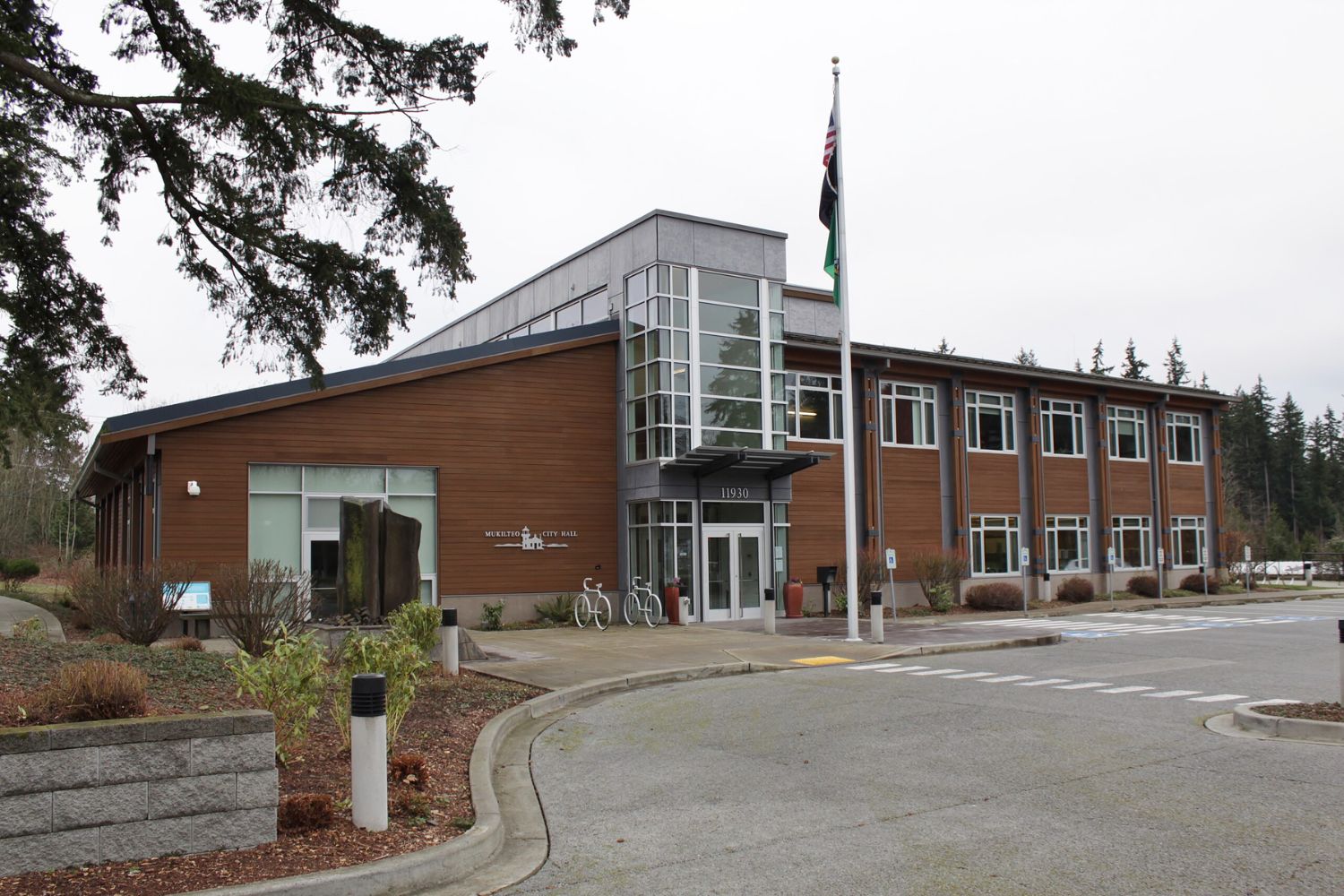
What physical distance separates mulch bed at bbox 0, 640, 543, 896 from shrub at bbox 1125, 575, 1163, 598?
30226 millimetres

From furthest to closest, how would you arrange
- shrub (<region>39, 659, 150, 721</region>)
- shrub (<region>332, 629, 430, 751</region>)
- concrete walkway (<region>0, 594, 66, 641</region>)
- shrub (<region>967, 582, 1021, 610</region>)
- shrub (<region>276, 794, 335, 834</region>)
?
1. shrub (<region>967, 582, 1021, 610</region>)
2. concrete walkway (<region>0, 594, 66, 641</region>)
3. shrub (<region>332, 629, 430, 751</region>)
4. shrub (<region>276, 794, 335, 834</region>)
5. shrub (<region>39, 659, 150, 721</region>)

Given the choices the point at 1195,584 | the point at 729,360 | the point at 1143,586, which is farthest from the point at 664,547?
the point at 1195,584

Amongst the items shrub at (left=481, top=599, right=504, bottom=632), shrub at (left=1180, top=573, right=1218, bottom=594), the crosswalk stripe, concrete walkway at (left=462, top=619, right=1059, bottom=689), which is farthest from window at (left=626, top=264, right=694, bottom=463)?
shrub at (left=1180, top=573, right=1218, bottom=594)

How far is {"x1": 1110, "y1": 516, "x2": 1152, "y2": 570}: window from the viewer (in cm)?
3766

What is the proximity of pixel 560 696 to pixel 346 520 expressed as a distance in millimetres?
5080

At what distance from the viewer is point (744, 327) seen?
86.2ft

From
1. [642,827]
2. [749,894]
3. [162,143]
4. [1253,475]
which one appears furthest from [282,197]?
[1253,475]

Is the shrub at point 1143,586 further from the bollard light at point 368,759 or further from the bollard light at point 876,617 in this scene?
the bollard light at point 368,759

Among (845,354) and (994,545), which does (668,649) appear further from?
(994,545)

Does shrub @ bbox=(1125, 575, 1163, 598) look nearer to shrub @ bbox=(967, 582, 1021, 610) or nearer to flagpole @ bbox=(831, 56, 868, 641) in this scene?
shrub @ bbox=(967, 582, 1021, 610)

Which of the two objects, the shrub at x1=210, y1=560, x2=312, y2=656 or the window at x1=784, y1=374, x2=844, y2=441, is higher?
the window at x1=784, y1=374, x2=844, y2=441

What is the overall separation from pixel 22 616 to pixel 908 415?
928 inches

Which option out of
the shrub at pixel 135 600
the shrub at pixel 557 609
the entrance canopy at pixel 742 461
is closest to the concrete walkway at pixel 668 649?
the shrub at pixel 557 609

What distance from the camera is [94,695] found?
5.96m
